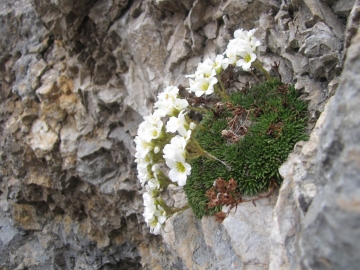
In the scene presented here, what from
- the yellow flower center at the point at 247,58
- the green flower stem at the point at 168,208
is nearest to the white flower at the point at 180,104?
the yellow flower center at the point at 247,58

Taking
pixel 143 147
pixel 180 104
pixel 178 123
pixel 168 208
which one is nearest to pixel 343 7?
pixel 180 104

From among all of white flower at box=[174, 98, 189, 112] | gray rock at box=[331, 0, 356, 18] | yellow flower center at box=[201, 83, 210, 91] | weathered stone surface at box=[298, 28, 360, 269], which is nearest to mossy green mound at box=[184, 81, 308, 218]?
yellow flower center at box=[201, 83, 210, 91]

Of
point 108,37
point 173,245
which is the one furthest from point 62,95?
point 173,245

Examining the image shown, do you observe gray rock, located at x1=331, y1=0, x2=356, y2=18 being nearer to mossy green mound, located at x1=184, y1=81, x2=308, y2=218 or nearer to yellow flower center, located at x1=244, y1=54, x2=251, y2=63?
mossy green mound, located at x1=184, y1=81, x2=308, y2=218

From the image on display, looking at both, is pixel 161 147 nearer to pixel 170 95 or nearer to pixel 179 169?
pixel 179 169

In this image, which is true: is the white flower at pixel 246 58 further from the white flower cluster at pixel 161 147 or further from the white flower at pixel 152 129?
the white flower at pixel 152 129

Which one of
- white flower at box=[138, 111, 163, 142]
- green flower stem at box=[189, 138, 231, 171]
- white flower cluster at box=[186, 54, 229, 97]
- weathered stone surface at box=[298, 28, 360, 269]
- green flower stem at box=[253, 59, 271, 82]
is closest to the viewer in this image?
weathered stone surface at box=[298, 28, 360, 269]
